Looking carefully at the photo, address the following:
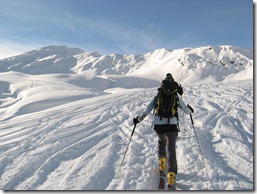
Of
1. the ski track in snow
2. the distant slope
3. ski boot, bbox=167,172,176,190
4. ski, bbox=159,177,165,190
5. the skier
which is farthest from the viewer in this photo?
the distant slope

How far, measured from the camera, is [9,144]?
27.6ft

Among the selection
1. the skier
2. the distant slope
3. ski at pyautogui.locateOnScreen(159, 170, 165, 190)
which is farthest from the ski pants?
the distant slope

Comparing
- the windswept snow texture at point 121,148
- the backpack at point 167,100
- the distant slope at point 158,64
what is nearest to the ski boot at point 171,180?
the windswept snow texture at point 121,148

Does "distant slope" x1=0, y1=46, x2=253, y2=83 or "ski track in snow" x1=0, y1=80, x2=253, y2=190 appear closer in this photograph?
"ski track in snow" x1=0, y1=80, x2=253, y2=190

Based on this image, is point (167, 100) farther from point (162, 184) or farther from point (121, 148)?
point (121, 148)

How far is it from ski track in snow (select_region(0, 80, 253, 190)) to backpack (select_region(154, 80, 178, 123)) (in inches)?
50.5

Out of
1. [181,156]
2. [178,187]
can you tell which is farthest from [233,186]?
[181,156]

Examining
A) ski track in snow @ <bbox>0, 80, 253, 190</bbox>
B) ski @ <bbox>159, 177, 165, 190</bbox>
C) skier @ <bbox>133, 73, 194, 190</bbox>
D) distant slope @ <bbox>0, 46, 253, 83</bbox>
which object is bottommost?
ski @ <bbox>159, 177, 165, 190</bbox>

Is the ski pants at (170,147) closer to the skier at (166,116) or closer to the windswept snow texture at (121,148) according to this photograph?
the skier at (166,116)

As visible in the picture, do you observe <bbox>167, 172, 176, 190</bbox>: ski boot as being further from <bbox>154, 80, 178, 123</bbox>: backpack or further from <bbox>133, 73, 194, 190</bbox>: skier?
<bbox>154, 80, 178, 123</bbox>: backpack

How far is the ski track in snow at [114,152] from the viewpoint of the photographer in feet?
19.7

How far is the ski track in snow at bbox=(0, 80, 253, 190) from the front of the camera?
19.7 feet

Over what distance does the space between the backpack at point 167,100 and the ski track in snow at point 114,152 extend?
4.21 feet

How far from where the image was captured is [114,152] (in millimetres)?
7590
